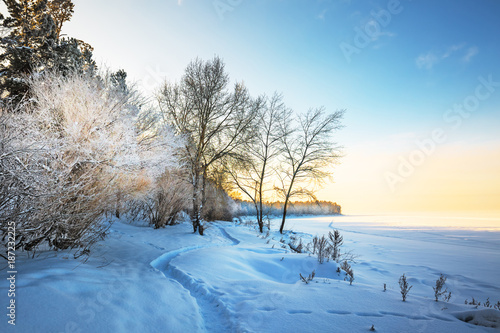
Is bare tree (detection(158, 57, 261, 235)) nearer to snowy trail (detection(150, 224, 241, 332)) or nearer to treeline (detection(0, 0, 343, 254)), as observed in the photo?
treeline (detection(0, 0, 343, 254))

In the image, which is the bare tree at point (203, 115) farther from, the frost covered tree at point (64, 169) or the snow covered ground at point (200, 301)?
the snow covered ground at point (200, 301)

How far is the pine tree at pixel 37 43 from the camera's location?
1423 cm

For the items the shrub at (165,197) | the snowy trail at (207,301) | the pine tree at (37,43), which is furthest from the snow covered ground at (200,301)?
the pine tree at (37,43)

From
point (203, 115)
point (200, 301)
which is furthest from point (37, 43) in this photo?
point (200, 301)

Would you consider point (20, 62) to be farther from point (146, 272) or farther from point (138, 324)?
point (138, 324)

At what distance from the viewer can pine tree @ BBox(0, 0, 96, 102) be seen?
14234mm

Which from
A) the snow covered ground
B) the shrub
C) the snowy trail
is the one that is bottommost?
the snowy trail

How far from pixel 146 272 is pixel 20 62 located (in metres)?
20.8

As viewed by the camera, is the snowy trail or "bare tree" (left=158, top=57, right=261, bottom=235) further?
"bare tree" (left=158, top=57, right=261, bottom=235)

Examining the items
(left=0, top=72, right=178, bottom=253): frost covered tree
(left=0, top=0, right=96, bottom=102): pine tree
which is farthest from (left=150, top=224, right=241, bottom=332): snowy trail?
(left=0, top=0, right=96, bottom=102): pine tree

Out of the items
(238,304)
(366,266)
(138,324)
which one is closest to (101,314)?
(138,324)

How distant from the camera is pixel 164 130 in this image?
35.0 ft

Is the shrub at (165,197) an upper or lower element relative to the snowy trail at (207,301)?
upper

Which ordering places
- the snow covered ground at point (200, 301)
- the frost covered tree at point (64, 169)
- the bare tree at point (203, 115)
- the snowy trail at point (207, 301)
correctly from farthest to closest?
the bare tree at point (203, 115), the frost covered tree at point (64, 169), the snowy trail at point (207, 301), the snow covered ground at point (200, 301)
